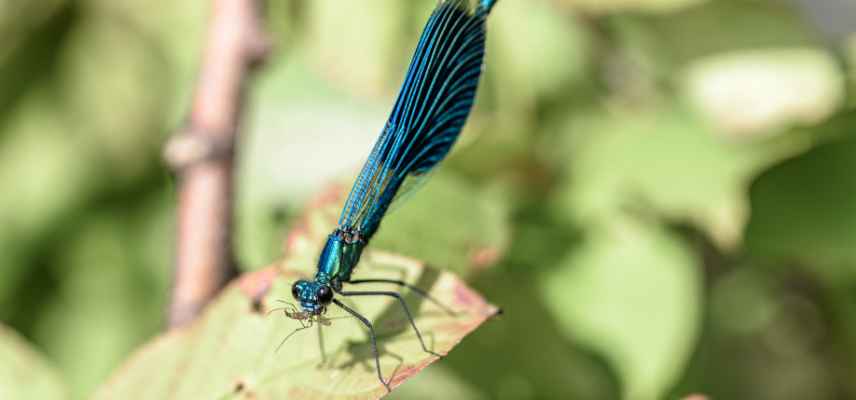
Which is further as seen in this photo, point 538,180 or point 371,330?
point 538,180

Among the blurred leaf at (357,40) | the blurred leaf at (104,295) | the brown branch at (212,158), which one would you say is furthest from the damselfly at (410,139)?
the blurred leaf at (104,295)

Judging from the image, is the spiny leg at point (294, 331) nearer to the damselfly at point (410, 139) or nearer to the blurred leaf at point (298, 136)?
the damselfly at point (410, 139)

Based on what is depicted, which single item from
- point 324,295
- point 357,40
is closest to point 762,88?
point 357,40

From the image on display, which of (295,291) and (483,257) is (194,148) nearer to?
(295,291)

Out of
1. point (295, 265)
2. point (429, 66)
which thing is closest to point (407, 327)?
point (295, 265)

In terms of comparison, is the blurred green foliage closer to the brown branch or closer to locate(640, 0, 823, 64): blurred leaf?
locate(640, 0, 823, 64): blurred leaf

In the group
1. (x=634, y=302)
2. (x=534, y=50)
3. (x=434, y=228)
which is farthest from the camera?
(x=534, y=50)
